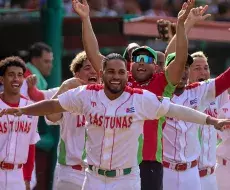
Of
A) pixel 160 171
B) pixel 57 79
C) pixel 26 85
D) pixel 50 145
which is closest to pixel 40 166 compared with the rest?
pixel 50 145

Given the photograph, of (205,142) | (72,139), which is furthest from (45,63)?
(205,142)

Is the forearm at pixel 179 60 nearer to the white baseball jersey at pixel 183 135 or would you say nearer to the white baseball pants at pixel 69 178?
the white baseball jersey at pixel 183 135

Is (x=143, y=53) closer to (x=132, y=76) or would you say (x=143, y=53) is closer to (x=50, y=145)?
(x=132, y=76)

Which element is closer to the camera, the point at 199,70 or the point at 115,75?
the point at 115,75

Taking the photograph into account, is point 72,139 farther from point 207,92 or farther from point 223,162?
point 223,162

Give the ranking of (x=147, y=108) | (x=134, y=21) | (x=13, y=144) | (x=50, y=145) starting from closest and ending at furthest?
(x=147, y=108), (x=13, y=144), (x=50, y=145), (x=134, y=21)

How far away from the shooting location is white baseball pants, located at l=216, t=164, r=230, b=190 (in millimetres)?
9984

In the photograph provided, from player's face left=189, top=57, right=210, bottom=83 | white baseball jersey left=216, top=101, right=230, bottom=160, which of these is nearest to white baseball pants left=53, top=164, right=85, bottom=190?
player's face left=189, top=57, right=210, bottom=83

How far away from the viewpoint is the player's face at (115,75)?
7.29 m

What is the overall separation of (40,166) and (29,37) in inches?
62.5

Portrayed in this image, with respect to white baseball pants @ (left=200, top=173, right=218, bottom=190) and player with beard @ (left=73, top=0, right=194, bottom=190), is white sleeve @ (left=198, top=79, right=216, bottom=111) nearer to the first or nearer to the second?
player with beard @ (left=73, top=0, right=194, bottom=190)

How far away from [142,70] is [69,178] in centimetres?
168

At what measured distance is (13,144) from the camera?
28.7 ft

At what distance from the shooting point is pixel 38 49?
11062 millimetres
